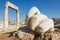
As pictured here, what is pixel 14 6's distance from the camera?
21422 millimetres

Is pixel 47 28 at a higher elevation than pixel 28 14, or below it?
below

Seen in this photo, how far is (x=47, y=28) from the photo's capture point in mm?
7195

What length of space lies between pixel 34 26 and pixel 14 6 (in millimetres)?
14588

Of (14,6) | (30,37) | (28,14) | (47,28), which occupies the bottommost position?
(30,37)

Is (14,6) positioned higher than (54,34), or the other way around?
(14,6)

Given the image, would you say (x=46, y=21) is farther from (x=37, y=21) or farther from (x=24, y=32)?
(x=24, y=32)

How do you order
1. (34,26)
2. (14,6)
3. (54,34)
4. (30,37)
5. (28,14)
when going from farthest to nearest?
(14,6) < (28,14) < (34,26) < (30,37) < (54,34)

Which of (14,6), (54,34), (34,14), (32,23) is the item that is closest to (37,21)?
(32,23)

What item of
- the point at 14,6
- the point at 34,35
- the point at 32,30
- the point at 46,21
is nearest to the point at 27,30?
the point at 32,30

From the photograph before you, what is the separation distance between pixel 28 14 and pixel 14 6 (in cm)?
1384

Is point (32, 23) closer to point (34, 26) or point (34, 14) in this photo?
point (34, 26)

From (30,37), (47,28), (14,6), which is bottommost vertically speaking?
(30,37)

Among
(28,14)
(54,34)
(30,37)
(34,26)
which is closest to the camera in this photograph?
(54,34)

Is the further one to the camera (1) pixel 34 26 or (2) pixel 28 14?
(2) pixel 28 14
